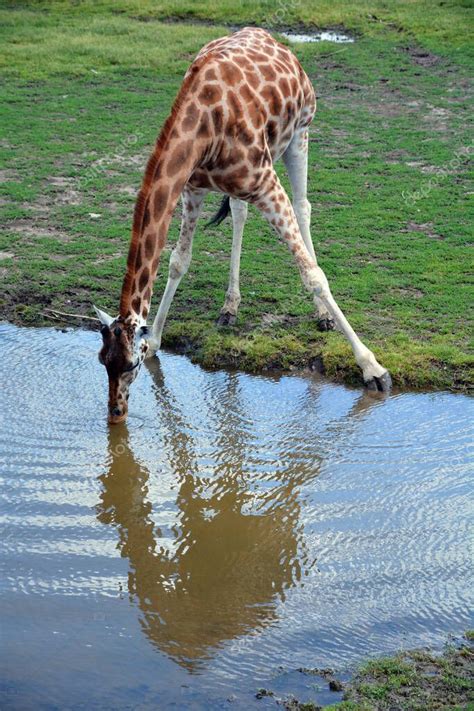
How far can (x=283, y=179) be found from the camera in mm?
10492

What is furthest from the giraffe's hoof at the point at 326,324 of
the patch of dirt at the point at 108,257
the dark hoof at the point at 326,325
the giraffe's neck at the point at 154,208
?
the patch of dirt at the point at 108,257

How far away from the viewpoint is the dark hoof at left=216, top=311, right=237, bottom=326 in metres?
7.64

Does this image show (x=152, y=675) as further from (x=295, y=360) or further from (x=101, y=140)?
(x=101, y=140)

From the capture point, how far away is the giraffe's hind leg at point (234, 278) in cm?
766

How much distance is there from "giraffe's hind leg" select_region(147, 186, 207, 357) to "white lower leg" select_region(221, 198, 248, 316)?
0.50 metres

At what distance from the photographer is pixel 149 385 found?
6910mm

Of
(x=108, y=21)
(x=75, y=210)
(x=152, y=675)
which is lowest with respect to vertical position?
(x=152, y=675)

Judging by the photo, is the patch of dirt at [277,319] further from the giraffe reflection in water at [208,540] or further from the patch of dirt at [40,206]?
the patch of dirt at [40,206]

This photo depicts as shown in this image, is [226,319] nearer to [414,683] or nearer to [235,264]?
[235,264]

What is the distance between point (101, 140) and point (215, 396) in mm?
5667

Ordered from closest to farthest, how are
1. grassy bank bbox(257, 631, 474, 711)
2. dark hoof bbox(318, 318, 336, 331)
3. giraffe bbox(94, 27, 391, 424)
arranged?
grassy bank bbox(257, 631, 474, 711) → giraffe bbox(94, 27, 391, 424) → dark hoof bbox(318, 318, 336, 331)

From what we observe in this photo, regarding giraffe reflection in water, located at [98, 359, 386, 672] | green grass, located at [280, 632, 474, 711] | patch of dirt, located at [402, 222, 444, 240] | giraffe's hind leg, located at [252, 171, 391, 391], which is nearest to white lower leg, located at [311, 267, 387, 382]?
giraffe's hind leg, located at [252, 171, 391, 391]

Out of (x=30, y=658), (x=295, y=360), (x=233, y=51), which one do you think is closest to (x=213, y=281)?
(x=295, y=360)

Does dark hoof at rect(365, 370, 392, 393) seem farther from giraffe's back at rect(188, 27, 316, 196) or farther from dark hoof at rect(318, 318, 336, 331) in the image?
giraffe's back at rect(188, 27, 316, 196)
